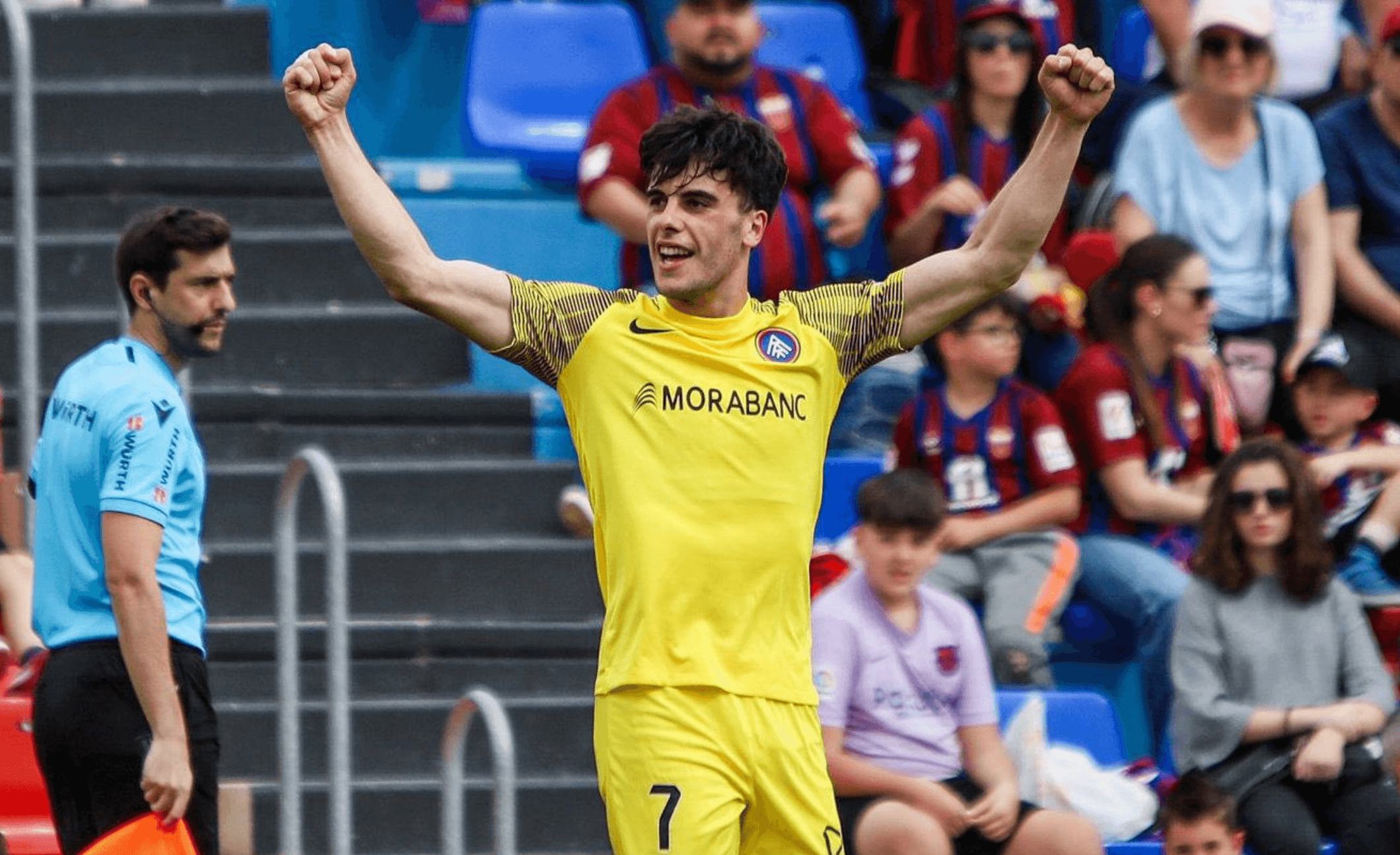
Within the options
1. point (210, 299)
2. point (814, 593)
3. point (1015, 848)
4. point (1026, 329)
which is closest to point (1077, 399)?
point (1026, 329)

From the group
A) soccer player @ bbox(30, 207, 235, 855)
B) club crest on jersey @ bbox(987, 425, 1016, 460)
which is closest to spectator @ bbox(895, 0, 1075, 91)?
club crest on jersey @ bbox(987, 425, 1016, 460)

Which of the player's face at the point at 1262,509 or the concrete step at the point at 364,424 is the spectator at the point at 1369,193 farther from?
the concrete step at the point at 364,424

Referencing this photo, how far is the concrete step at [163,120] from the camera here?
8.66m

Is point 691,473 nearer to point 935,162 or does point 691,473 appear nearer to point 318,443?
point 318,443

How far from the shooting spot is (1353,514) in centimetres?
779

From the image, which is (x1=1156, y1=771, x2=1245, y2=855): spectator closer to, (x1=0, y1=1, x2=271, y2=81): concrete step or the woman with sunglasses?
the woman with sunglasses

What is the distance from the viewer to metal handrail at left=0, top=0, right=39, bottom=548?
23.3 ft

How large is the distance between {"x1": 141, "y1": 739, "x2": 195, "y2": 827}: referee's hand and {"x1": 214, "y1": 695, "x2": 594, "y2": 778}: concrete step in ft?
6.94

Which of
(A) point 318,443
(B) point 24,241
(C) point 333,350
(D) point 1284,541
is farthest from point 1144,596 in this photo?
(B) point 24,241

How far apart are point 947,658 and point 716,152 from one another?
232 centimetres

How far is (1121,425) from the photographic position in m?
7.76

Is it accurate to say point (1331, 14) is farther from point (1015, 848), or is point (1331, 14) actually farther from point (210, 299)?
point (210, 299)

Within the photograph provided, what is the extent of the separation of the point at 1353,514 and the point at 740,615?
393 centimetres

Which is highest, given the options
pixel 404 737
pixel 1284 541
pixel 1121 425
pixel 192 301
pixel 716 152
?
pixel 716 152
